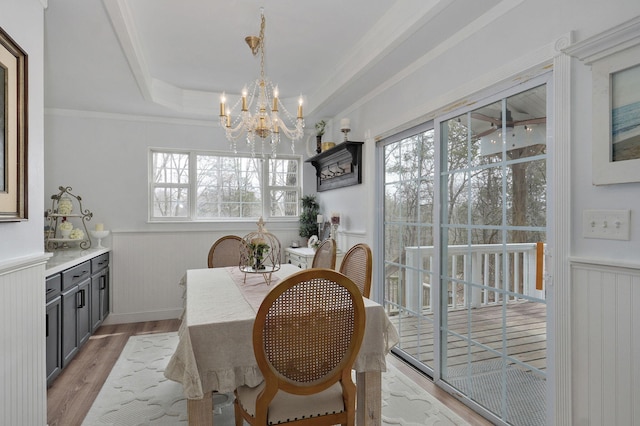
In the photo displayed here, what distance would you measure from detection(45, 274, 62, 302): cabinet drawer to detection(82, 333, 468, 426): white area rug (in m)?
0.77

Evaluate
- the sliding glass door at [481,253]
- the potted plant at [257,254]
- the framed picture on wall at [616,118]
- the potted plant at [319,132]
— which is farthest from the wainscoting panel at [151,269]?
the framed picture on wall at [616,118]

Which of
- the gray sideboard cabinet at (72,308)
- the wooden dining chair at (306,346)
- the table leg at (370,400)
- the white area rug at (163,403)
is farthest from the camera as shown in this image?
the gray sideboard cabinet at (72,308)

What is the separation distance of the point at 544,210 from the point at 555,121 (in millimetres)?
461

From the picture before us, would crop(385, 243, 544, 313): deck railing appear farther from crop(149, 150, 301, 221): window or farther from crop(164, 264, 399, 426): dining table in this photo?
crop(149, 150, 301, 221): window

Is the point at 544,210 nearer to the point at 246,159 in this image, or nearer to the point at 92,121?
the point at 246,159

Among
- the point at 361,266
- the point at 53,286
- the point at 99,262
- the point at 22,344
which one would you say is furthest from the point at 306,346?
the point at 99,262

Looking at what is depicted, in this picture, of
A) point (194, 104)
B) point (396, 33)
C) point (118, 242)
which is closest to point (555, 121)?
point (396, 33)

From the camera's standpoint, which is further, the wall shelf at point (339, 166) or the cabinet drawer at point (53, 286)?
the wall shelf at point (339, 166)

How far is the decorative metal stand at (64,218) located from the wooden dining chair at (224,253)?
1592 mm

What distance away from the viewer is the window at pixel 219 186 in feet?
15.3

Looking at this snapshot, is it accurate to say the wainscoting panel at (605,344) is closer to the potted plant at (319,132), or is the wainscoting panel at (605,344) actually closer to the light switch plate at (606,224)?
the light switch plate at (606,224)

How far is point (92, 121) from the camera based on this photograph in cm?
430

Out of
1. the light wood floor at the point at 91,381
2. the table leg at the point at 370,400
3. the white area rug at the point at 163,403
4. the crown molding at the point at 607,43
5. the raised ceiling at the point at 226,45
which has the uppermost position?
the raised ceiling at the point at 226,45

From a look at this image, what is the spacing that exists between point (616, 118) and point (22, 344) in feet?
9.46
